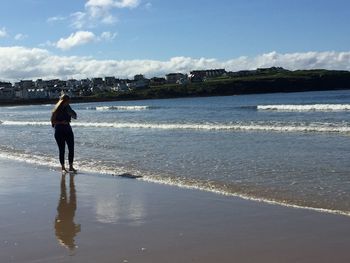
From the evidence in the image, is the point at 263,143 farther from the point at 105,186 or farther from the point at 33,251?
the point at 33,251

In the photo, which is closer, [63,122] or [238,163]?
[238,163]

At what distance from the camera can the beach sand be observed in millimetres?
5246

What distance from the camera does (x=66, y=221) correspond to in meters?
6.80

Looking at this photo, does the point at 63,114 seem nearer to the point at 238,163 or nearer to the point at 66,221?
the point at 238,163

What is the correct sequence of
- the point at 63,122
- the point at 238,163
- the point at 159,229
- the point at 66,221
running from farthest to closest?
the point at 63,122 < the point at 238,163 < the point at 66,221 < the point at 159,229

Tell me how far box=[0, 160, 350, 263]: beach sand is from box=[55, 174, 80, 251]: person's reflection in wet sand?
11mm

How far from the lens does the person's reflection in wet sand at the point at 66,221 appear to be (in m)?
5.88

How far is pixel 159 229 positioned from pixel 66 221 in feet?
4.38

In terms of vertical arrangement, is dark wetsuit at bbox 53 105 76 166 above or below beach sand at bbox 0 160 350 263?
above

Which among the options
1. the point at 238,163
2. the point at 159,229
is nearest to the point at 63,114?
the point at 238,163

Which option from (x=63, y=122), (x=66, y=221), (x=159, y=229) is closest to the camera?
(x=159, y=229)

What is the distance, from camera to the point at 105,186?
943cm

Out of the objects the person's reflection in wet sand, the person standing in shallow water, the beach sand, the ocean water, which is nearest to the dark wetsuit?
the person standing in shallow water

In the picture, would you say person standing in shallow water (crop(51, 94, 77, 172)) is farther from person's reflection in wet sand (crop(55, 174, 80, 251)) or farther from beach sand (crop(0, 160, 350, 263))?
beach sand (crop(0, 160, 350, 263))
